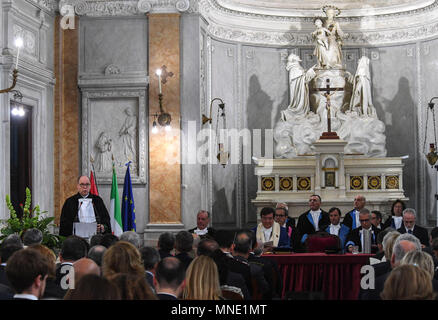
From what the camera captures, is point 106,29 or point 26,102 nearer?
point 26,102

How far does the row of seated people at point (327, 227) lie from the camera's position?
945cm

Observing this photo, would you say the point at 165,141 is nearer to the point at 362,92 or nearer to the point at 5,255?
the point at 362,92

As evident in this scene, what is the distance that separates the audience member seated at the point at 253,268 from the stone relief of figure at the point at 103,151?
746cm

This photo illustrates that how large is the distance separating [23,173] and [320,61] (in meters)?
6.93

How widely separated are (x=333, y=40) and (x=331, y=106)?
4.72ft

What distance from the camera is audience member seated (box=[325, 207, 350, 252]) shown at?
33.4ft

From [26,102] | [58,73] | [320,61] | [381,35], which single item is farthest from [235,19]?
[26,102]

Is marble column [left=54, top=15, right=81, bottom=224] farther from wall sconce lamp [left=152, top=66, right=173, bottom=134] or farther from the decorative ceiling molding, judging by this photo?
the decorative ceiling molding

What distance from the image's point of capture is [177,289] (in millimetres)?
4461

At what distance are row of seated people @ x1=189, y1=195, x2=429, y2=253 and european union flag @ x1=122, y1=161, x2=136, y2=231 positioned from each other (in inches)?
69.5

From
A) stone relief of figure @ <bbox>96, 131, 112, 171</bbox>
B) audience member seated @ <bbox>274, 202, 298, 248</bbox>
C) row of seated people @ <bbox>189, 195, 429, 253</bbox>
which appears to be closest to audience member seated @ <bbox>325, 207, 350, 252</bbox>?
row of seated people @ <bbox>189, 195, 429, 253</bbox>

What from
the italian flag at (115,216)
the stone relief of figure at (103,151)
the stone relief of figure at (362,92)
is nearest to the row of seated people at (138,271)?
the italian flag at (115,216)

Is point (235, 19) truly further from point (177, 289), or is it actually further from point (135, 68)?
point (177, 289)

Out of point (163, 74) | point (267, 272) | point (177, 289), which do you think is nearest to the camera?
point (177, 289)
